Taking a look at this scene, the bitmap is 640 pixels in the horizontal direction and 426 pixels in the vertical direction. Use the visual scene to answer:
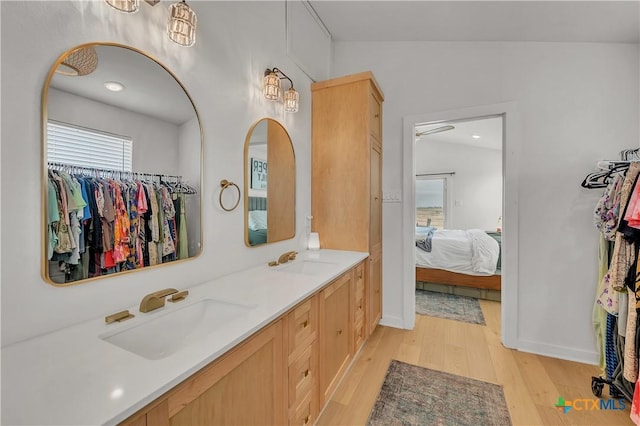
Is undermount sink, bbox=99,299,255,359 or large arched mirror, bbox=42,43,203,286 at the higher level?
large arched mirror, bbox=42,43,203,286

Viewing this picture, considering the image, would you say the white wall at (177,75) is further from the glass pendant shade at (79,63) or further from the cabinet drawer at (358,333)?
the cabinet drawer at (358,333)

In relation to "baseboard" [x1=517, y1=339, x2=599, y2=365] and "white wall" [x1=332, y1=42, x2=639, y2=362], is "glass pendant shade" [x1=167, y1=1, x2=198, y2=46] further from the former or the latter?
"baseboard" [x1=517, y1=339, x2=599, y2=365]

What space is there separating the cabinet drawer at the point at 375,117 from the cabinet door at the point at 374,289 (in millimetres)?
1100

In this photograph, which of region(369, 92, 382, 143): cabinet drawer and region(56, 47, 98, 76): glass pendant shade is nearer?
region(56, 47, 98, 76): glass pendant shade

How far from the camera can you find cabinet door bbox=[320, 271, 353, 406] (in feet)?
4.80

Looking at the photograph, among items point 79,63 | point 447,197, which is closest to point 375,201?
point 79,63

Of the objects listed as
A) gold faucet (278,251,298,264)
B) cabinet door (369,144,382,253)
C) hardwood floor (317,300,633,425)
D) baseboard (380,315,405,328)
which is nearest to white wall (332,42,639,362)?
hardwood floor (317,300,633,425)

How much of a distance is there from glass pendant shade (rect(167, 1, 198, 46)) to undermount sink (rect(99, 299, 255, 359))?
111cm

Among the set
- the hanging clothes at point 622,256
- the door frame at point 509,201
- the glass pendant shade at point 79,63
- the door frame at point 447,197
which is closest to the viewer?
the glass pendant shade at point 79,63

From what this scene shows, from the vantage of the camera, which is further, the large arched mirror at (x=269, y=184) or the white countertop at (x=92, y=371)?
the large arched mirror at (x=269, y=184)

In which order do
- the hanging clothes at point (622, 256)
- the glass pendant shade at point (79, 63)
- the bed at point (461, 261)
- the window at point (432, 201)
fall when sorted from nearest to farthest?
the glass pendant shade at point (79, 63), the hanging clothes at point (622, 256), the bed at point (461, 261), the window at point (432, 201)

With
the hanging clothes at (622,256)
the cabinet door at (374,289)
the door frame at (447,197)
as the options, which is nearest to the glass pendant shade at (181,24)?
the cabinet door at (374,289)

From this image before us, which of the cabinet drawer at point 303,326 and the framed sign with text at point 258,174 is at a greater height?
the framed sign with text at point 258,174

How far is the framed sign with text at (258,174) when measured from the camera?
1.72 m
